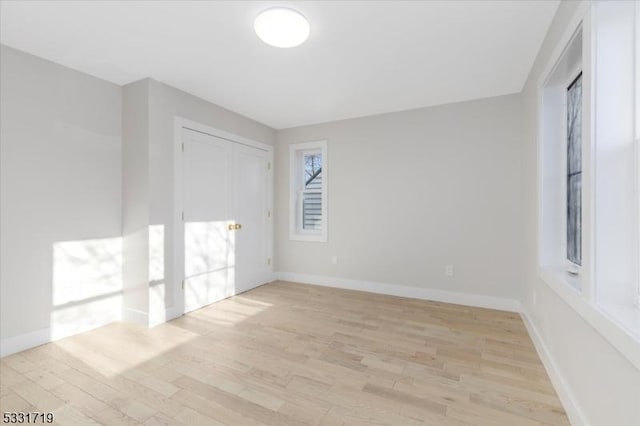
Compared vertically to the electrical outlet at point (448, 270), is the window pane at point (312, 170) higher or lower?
higher

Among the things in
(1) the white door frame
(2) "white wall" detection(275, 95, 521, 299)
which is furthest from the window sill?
(1) the white door frame

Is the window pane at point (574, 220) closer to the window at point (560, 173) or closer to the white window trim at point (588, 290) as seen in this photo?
the window at point (560, 173)

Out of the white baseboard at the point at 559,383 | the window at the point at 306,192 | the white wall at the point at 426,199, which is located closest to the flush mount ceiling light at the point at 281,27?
the white wall at the point at 426,199

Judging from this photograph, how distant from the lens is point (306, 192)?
4.63 m

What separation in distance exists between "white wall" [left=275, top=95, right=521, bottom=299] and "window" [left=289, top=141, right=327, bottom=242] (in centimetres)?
18

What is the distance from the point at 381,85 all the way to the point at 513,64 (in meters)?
1.21

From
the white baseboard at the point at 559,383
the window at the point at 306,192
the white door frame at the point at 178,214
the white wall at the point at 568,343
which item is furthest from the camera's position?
the window at the point at 306,192

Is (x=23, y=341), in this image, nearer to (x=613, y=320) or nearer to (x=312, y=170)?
(x=312, y=170)

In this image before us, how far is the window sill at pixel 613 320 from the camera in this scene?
99 centimetres

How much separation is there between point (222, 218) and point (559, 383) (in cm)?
353

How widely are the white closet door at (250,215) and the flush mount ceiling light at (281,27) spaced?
200cm

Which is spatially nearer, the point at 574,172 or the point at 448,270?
the point at 574,172

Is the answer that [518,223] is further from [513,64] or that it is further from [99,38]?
[99,38]

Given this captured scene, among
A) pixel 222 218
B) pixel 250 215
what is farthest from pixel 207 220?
pixel 250 215
